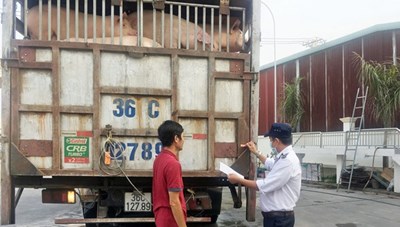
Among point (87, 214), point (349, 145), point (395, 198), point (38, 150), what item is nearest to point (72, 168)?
point (38, 150)

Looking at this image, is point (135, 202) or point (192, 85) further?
point (135, 202)

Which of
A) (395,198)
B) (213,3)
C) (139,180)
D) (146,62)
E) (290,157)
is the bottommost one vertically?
(395,198)

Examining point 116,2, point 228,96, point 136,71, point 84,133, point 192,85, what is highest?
point 116,2

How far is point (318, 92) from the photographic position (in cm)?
1655

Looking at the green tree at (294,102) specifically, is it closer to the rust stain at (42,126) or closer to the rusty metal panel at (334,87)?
the rusty metal panel at (334,87)

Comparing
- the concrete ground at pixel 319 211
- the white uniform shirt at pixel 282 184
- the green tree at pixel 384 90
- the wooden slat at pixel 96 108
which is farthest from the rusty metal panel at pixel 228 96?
the green tree at pixel 384 90

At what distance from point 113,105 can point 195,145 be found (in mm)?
913

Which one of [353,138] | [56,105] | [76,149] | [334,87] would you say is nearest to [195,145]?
[76,149]

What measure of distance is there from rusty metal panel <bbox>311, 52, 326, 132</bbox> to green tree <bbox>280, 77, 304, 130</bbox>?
526 millimetres

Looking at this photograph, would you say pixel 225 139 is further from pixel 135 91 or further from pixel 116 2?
pixel 116 2

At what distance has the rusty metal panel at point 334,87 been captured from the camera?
15.4 metres

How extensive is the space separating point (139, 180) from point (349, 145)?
387 inches

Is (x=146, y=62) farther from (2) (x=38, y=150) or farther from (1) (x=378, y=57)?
(1) (x=378, y=57)

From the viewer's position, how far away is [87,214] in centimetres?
556
